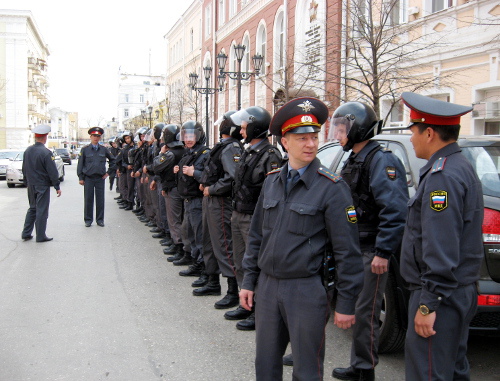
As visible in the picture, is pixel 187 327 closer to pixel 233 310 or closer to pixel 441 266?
pixel 233 310

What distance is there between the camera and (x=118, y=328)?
17.1 feet

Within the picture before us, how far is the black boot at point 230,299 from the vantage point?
19.5 feet

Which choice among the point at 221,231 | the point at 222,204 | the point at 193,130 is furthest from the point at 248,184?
the point at 193,130

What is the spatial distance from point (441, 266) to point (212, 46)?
35.3m

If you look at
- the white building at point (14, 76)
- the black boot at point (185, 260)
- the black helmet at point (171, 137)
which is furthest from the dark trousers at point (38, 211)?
the white building at point (14, 76)

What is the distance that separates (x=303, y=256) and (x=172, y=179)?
5613 mm

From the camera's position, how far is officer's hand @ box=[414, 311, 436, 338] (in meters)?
2.65

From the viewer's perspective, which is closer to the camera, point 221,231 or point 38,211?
point 221,231

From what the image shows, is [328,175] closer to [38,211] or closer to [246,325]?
[246,325]

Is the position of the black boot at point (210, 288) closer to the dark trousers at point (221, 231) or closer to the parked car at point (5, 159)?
the dark trousers at point (221, 231)

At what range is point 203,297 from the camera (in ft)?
21.1

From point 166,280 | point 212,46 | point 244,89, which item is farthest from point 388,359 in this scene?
point 212,46

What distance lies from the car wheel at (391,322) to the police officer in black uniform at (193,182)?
3.02 meters

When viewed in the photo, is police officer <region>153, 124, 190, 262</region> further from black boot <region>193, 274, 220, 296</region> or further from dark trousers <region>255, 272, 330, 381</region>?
dark trousers <region>255, 272, 330, 381</region>
